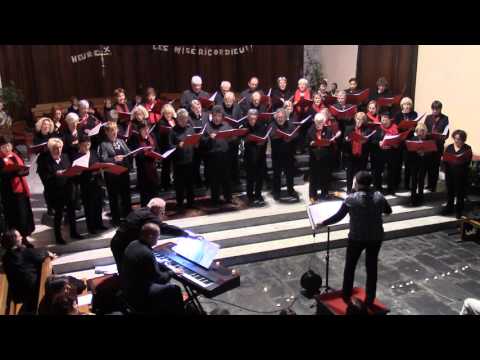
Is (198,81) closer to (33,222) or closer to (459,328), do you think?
(33,222)

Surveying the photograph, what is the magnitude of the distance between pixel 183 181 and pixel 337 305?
337 centimetres

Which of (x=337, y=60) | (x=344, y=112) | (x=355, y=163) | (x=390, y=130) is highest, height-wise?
(x=337, y=60)

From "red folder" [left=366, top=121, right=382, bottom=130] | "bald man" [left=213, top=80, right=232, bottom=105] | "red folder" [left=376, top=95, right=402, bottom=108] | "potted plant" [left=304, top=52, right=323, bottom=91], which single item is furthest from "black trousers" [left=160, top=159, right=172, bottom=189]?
"potted plant" [left=304, top=52, right=323, bottom=91]

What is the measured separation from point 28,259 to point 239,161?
4687mm

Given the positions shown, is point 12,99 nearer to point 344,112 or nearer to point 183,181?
point 183,181

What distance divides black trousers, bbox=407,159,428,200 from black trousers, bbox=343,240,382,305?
3.56 metres

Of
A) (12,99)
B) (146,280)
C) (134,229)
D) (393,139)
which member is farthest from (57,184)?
(393,139)

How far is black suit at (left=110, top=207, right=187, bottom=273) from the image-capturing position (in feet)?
17.2

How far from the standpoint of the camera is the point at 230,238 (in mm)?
7523

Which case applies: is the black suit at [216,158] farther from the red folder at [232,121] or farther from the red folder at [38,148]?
the red folder at [38,148]

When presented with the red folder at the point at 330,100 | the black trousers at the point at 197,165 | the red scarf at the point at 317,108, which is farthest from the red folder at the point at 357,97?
the black trousers at the point at 197,165

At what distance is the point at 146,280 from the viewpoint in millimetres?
4730

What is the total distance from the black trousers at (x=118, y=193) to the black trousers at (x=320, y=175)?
2.89 metres

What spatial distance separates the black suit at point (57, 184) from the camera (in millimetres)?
6812
